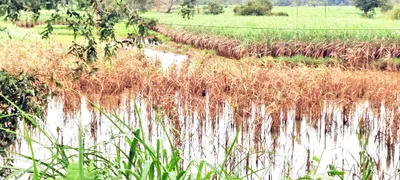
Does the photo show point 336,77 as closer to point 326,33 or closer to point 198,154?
point 198,154

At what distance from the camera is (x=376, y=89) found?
10148 mm

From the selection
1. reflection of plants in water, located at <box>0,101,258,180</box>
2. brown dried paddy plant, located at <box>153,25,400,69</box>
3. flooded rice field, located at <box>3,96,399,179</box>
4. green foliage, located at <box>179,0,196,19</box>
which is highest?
green foliage, located at <box>179,0,196,19</box>

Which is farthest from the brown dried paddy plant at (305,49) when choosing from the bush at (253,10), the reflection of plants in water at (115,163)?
the bush at (253,10)

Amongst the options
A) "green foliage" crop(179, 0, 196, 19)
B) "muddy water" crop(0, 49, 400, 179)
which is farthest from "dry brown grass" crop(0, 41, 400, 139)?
"green foliage" crop(179, 0, 196, 19)

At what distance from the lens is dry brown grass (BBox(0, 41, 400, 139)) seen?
8.85 metres

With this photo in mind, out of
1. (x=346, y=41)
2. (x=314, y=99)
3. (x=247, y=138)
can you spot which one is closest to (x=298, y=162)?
(x=247, y=138)

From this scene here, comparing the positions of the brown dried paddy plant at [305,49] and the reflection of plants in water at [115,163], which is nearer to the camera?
the reflection of plants in water at [115,163]

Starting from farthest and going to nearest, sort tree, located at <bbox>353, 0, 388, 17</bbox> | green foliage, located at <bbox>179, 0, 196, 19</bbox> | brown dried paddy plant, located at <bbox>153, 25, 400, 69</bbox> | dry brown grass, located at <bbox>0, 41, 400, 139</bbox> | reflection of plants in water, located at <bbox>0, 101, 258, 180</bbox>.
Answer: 1. tree, located at <bbox>353, 0, 388, 17</bbox>
2. brown dried paddy plant, located at <bbox>153, 25, 400, 69</bbox>
3. dry brown grass, located at <bbox>0, 41, 400, 139</bbox>
4. green foliage, located at <bbox>179, 0, 196, 19</bbox>
5. reflection of plants in water, located at <bbox>0, 101, 258, 180</bbox>

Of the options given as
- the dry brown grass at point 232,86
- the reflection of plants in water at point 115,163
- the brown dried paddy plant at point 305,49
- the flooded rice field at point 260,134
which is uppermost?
the reflection of plants in water at point 115,163

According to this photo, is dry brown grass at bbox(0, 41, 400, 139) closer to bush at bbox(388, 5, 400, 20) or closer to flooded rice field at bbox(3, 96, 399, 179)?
flooded rice field at bbox(3, 96, 399, 179)

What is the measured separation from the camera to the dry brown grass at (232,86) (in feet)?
29.0

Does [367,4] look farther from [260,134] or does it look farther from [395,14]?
[260,134]

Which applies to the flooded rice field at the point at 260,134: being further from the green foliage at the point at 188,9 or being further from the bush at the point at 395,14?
the bush at the point at 395,14

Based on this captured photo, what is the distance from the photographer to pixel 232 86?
9.88m
